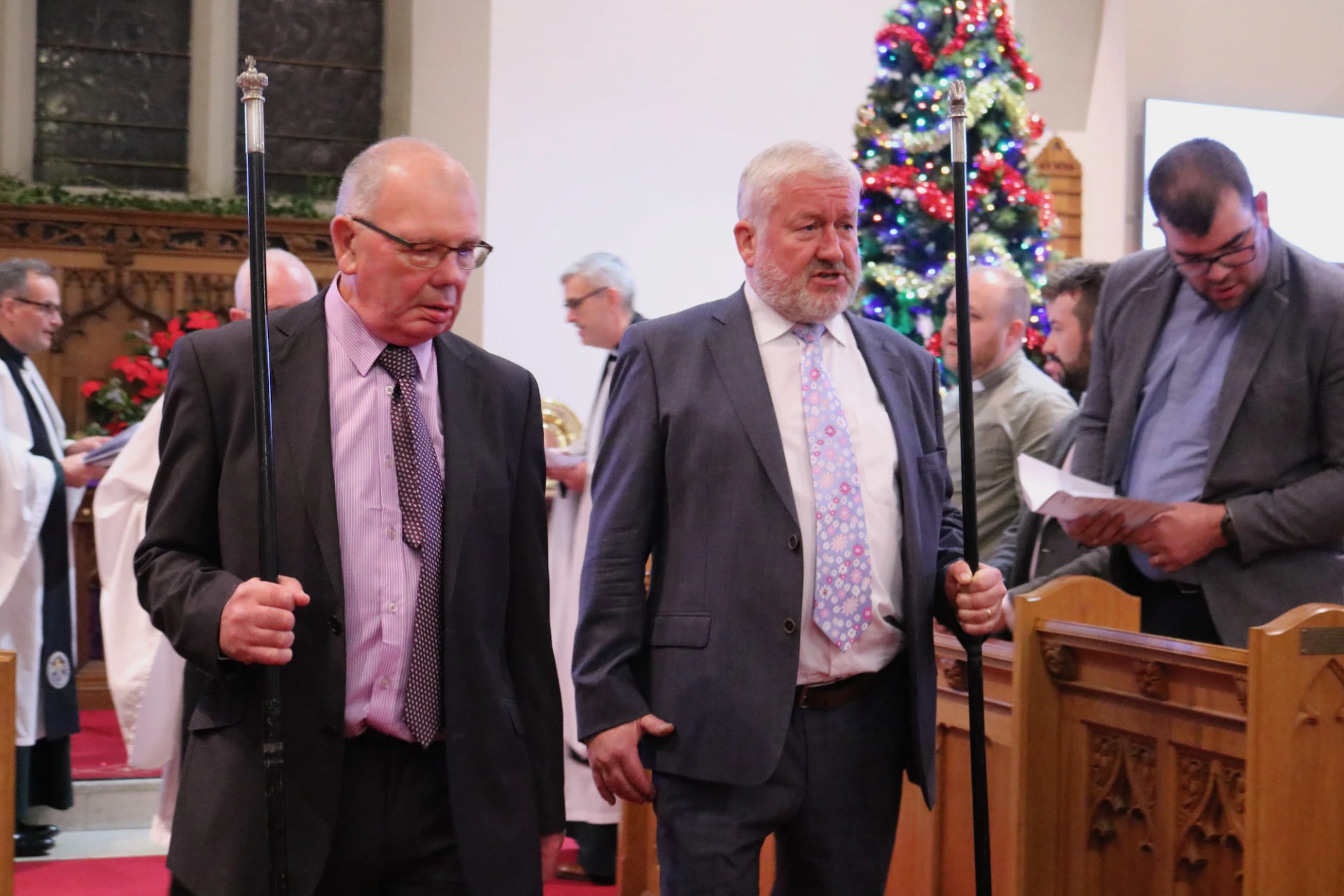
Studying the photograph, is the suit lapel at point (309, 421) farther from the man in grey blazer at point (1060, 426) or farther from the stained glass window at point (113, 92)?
the stained glass window at point (113, 92)

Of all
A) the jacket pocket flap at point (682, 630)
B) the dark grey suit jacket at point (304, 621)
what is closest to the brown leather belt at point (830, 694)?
the jacket pocket flap at point (682, 630)

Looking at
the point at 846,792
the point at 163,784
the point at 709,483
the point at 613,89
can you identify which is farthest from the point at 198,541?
the point at 613,89

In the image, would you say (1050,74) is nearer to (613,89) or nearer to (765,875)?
(613,89)

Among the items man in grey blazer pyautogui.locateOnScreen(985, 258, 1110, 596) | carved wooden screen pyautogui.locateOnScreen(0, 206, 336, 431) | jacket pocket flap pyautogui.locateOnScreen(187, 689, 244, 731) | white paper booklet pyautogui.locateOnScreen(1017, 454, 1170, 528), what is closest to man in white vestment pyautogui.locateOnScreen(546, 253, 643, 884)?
man in grey blazer pyautogui.locateOnScreen(985, 258, 1110, 596)

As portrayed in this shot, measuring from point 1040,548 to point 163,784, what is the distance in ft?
8.37

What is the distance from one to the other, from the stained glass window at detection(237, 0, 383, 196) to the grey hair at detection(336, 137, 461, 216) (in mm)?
6986

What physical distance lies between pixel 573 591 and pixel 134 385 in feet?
13.1

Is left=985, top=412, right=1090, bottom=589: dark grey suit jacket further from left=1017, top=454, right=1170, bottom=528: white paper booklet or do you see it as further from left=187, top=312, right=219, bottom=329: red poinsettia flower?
left=187, top=312, right=219, bottom=329: red poinsettia flower

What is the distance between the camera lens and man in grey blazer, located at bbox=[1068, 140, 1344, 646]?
2580 mm

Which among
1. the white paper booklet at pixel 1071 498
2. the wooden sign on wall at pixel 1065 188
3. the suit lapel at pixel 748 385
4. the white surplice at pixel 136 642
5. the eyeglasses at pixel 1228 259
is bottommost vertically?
the white surplice at pixel 136 642

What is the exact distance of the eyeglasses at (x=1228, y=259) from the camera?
2627mm

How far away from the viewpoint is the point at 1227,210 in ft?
8.58

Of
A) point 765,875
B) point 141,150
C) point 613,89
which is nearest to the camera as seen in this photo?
point 765,875

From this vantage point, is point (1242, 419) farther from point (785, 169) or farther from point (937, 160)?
point (937, 160)
